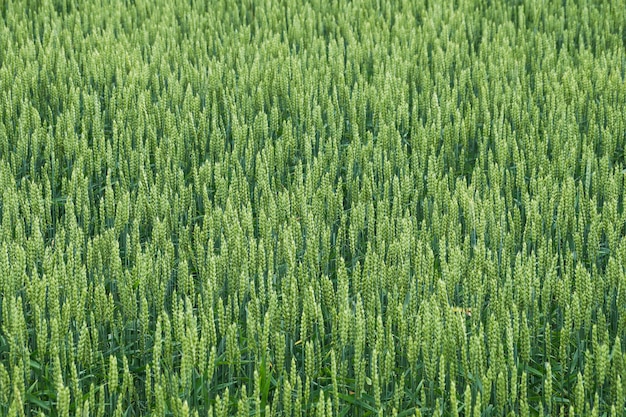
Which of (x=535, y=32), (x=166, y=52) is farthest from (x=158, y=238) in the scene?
(x=535, y=32)

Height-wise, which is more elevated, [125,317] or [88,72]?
[88,72]

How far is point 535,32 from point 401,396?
3.61 meters

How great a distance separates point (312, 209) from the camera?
3135 mm

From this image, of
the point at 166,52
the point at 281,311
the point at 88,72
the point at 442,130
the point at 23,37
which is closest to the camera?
the point at 281,311

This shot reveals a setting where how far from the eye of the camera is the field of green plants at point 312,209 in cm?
223

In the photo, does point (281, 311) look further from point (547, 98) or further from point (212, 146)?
point (547, 98)

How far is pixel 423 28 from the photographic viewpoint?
→ 5.25 meters

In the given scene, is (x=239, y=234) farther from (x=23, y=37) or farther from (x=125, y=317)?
(x=23, y=37)

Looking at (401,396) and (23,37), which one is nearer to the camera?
(401,396)

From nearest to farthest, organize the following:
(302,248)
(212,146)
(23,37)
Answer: (302,248) → (212,146) → (23,37)

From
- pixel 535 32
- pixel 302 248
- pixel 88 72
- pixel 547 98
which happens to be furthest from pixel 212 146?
pixel 535 32

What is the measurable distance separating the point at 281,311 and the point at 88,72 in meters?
2.35

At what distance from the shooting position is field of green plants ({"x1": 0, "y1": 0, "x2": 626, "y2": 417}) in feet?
7.33

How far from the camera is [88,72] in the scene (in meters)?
4.45
